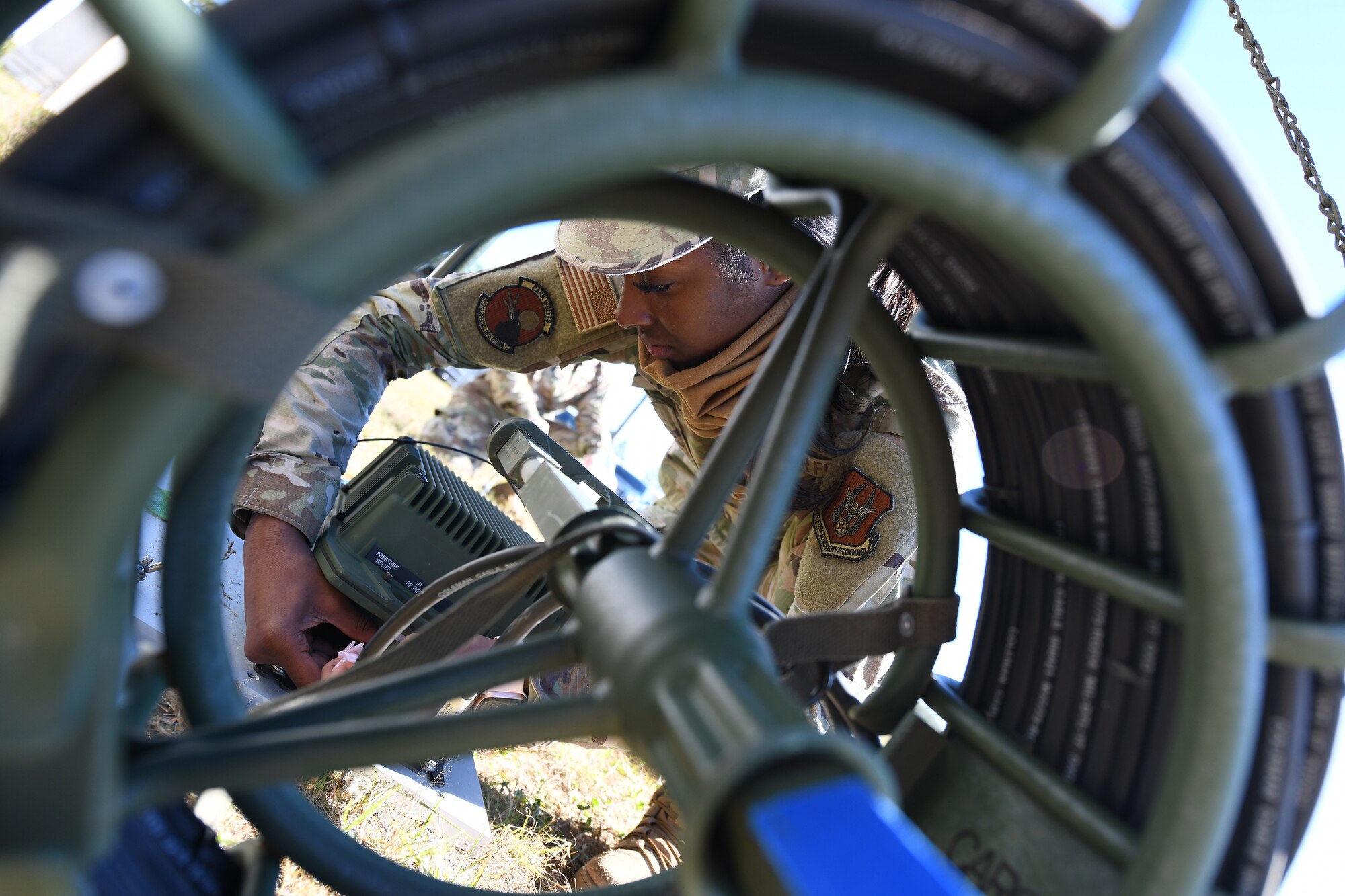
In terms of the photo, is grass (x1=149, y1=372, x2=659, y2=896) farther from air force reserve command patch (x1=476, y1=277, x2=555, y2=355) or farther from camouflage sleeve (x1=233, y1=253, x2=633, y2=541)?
air force reserve command patch (x1=476, y1=277, x2=555, y2=355)

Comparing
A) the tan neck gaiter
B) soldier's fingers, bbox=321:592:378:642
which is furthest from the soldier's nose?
soldier's fingers, bbox=321:592:378:642

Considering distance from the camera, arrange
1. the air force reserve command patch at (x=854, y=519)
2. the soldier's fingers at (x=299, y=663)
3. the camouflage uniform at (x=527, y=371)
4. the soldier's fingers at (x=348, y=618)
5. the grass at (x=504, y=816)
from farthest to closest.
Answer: the air force reserve command patch at (x=854, y=519) < the camouflage uniform at (x=527, y=371) < the soldier's fingers at (x=348, y=618) < the soldier's fingers at (x=299, y=663) < the grass at (x=504, y=816)

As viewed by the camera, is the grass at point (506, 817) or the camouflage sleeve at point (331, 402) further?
the camouflage sleeve at point (331, 402)

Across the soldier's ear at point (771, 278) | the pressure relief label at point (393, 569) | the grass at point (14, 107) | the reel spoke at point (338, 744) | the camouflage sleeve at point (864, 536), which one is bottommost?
the pressure relief label at point (393, 569)

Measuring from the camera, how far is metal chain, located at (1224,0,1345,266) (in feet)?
3.50

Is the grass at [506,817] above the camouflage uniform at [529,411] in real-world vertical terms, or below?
below

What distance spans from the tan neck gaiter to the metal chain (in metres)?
1.09

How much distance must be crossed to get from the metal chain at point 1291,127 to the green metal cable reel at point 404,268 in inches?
23.0

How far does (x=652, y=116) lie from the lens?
0.44m

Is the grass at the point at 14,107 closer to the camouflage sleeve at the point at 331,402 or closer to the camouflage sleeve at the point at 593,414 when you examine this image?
the camouflage sleeve at the point at 593,414

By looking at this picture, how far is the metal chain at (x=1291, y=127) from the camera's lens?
3.50 ft

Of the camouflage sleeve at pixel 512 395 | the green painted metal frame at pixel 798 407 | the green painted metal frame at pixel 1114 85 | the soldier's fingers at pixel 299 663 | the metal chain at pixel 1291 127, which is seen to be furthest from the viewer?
the camouflage sleeve at pixel 512 395

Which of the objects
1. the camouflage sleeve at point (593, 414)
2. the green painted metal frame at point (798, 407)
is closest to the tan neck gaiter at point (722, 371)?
the green painted metal frame at point (798, 407)

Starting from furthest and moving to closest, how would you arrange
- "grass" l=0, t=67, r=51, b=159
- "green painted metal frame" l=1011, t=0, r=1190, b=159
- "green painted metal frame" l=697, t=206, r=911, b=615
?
1. "grass" l=0, t=67, r=51, b=159
2. "green painted metal frame" l=697, t=206, r=911, b=615
3. "green painted metal frame" l=1011, t=0, r=1190, b=159
